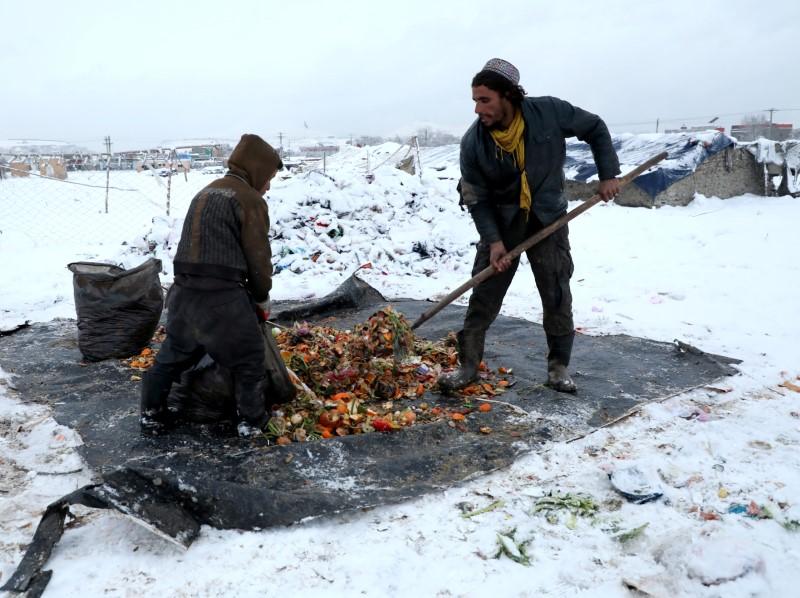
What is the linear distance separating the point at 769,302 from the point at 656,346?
6.47 feet

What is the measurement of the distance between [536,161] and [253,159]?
1.67 m

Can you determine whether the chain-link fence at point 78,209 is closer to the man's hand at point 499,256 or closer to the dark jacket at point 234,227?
the dark jacket at point 234,227

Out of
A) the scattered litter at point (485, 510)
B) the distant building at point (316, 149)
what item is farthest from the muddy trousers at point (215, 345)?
the distant building at point (316, 149)

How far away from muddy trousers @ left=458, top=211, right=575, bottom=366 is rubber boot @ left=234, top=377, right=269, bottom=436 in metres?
1.45

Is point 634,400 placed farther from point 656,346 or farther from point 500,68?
point 500,68

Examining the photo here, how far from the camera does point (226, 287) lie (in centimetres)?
293

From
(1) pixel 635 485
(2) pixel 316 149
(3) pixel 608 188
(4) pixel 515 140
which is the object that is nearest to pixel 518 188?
(4) pixel 515 140

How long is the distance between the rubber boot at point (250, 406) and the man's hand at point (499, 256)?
1613 mm

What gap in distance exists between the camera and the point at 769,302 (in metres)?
5.74

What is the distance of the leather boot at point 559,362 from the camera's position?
12.4 ft

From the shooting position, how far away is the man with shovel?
11.2 feet

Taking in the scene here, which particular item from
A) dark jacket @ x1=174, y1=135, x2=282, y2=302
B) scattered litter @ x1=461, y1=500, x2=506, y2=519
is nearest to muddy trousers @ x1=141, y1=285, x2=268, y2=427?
dark jacket @ x1=174, y1=135, x2=282, y2=302

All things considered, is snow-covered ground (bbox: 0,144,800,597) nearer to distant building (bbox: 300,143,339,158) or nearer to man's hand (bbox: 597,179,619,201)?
man's hand (bbox: 597,179,619,201)

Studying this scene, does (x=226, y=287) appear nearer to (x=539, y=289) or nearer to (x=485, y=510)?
(x=485, y=510)
